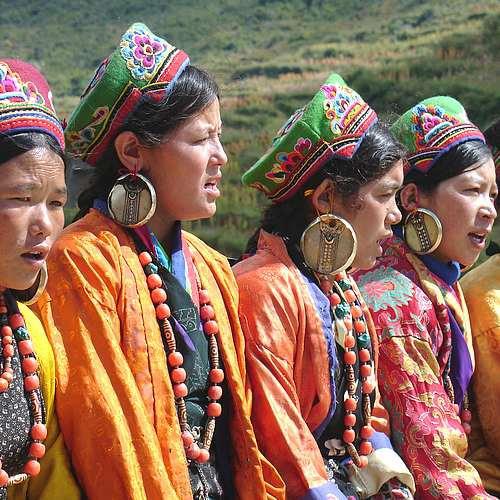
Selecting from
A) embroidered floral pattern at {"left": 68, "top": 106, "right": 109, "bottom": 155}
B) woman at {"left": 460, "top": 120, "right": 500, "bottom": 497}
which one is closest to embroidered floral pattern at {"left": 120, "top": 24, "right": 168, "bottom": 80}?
embroidered floral pattern at {"left": 68, "top": 106, "right": 109, "bottom": 155}

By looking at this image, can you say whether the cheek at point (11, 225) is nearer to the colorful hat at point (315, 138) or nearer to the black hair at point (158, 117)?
the black hair at point (158, 117)

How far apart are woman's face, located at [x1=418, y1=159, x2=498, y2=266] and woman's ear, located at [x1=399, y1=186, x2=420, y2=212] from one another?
2cm

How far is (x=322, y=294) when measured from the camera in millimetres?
3748

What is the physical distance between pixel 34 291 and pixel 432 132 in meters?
2.18

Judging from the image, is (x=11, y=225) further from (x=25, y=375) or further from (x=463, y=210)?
(x=463, y=210)

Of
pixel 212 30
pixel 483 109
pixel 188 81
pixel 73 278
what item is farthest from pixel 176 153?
pixel 212 30

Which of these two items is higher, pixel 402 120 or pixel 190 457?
pixel 402 120

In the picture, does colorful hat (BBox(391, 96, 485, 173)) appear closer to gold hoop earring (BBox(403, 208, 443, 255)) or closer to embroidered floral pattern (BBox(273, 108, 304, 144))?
gold hoop earring (BBox(403, 208, 443, 255))

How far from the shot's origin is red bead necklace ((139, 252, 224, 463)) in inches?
121

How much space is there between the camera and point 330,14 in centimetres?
5159

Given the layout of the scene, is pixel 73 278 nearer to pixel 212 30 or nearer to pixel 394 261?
pixel 394 261

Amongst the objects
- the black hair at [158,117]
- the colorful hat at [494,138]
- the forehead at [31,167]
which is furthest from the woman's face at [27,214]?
the colorful hat at [494,138]

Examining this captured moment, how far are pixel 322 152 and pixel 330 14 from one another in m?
49.5

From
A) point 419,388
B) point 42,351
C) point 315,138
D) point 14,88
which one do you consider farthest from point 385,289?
point 14,88
